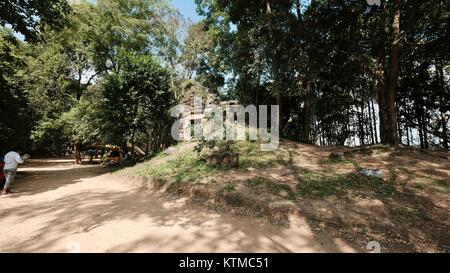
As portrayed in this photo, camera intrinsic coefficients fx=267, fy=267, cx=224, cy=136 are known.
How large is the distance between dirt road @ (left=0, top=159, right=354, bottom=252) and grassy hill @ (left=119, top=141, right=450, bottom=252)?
1.92 feet

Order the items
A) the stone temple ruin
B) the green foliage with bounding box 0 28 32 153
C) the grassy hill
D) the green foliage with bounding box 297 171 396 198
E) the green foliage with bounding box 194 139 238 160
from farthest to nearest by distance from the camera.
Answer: the stone temple ruin < the green foliage with bounding box 0 28 32 153 < the green foliage with bounding box 194 139 238 160 < the green foliage with bounding box 297 171 396 198 < the grassy hill

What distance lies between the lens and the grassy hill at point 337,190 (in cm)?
479

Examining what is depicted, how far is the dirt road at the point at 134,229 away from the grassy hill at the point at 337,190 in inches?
23.0

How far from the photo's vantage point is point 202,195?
24.2 feet

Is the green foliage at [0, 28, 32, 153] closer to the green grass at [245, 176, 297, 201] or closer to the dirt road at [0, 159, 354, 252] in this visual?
the dirt road at [0, 159, 354, 252]

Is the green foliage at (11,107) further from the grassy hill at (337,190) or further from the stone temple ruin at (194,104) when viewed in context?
the stone temple ruin at (194,104)

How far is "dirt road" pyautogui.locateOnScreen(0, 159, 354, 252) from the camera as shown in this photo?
432cm

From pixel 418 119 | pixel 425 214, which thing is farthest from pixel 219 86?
pixel 425 214

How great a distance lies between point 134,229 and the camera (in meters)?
5.11

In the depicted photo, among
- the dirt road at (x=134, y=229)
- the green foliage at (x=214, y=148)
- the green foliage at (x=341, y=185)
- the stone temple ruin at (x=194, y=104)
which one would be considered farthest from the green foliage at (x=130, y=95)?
the green foliage at (x=341, y=185)

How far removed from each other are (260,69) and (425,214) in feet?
42.3

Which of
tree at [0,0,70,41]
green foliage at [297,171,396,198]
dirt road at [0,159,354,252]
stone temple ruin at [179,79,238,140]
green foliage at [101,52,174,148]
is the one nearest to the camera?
dirt road at [0,159,354,252]

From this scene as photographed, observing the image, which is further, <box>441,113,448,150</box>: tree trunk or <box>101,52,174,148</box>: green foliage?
<box>441,113,448,150</box>: tree trunk

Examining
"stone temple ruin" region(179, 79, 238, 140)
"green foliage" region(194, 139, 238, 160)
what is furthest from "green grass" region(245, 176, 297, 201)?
"stone temple ruin" region(179, 79, 238, 140)
